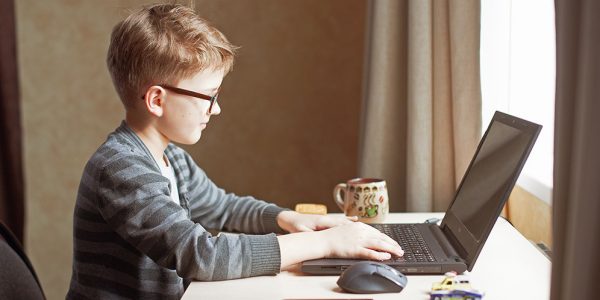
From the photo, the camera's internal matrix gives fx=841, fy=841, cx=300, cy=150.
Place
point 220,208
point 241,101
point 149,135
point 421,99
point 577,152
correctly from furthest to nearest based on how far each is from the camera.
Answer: point 241,101, point 421,99, point 220,208, point 149,135, point 577,152

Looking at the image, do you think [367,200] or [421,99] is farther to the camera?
[421,99]

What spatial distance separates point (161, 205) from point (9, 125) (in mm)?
1593

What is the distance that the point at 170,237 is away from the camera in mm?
1403

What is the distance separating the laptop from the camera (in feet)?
4.59

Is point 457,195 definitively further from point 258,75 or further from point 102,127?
point 102,127

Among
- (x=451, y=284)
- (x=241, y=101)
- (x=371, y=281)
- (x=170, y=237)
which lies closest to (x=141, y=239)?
(x=170, y=237)

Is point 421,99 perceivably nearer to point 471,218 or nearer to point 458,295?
point 471,218

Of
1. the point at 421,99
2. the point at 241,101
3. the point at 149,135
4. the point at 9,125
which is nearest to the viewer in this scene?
the point at 149,135

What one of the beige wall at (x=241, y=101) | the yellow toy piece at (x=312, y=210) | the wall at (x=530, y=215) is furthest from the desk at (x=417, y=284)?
the beige wall at (x=241, y=101)

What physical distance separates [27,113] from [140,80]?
147 centimetres

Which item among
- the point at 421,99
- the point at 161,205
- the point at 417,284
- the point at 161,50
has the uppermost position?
the point at 161,50

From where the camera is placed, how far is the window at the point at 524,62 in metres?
1.92

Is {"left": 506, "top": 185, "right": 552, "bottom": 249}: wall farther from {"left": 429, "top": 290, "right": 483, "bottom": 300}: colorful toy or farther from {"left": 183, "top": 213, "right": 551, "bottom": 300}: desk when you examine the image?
{"left": 429, "top": 290, "right": 483, "bottom": 300}: colorful toy

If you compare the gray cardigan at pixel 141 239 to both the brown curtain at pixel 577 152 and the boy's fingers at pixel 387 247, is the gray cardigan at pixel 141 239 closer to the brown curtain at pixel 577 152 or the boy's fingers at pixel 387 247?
the boy's fingers at pixel 387 247
